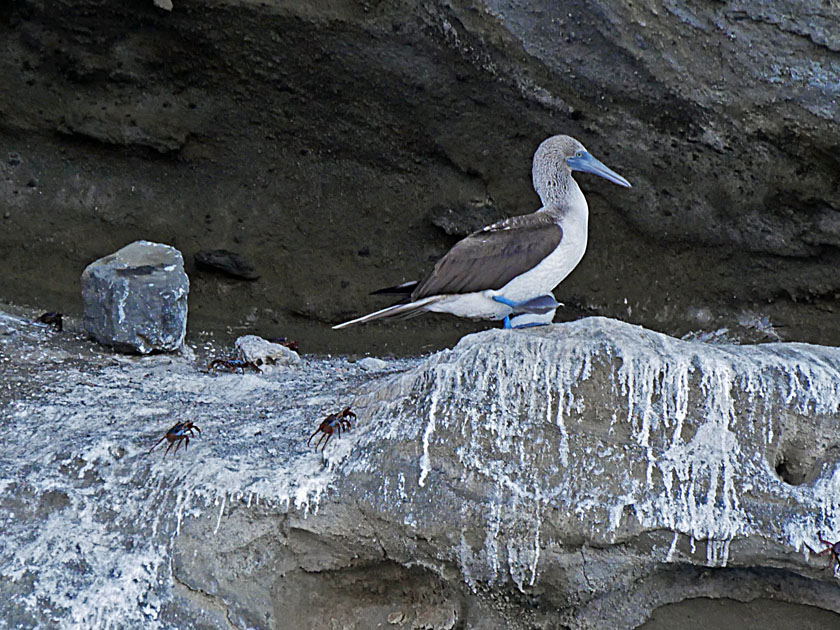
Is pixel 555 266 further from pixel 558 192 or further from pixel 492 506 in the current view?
pixel 492 506

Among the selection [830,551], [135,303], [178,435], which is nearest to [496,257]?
[178,435]

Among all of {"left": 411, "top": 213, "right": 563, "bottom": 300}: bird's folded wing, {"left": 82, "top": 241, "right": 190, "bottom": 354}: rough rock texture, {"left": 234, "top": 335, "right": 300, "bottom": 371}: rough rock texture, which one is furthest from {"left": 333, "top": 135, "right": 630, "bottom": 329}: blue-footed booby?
{"left": 82, "top": 241, "right": 190, "bottom": 354}: rough rock texture

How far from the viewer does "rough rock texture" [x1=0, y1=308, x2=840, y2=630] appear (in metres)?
3.05

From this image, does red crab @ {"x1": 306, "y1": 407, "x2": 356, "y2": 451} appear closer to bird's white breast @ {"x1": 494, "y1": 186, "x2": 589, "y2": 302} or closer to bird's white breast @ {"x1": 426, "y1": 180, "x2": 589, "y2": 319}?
bird's white breast @ {"x1": 426, "y1": 180, "x2": 589, "y2": 319}

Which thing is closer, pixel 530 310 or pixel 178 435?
pixel 178 435

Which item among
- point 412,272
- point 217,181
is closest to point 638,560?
point 412,272

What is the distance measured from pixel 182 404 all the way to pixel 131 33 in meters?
3.10

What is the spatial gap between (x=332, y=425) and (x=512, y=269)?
0.92 m

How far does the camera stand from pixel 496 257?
380 centimetres

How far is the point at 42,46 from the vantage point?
6.21m

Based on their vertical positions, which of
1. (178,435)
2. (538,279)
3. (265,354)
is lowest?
(265,354)

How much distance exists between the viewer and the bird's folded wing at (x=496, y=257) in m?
3.78

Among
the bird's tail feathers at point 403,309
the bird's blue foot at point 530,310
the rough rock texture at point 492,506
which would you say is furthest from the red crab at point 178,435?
the bird's blue foot at point 530,310

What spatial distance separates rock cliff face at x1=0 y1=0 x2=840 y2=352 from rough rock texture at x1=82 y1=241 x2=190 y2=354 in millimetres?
1348
